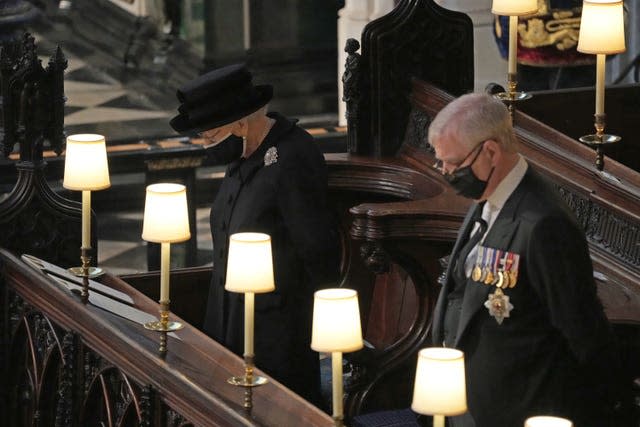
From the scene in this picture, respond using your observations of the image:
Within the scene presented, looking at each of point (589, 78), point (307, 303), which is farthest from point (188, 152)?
point (307, 303)

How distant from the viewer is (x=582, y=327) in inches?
159

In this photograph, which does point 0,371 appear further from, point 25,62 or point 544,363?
point 544,363

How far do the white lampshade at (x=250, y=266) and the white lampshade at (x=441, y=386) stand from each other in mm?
917

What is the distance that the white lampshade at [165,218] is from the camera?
16.3 feet

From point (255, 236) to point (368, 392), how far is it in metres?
1.81

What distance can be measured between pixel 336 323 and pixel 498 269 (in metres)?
0.45

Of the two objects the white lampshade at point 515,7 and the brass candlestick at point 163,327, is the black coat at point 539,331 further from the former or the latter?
the white lampshade at point 515,7

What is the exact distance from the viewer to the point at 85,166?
5.41 metres

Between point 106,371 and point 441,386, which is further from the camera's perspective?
point 106,371

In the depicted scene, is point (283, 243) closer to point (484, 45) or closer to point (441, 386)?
point (441, 386)

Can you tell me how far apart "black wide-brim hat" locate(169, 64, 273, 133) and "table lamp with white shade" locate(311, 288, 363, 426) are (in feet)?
4.67

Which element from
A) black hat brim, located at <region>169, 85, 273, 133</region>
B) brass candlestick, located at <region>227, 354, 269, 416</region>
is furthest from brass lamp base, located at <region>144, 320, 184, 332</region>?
black hat brim, located at <region>169, 85, 273, 133</region>

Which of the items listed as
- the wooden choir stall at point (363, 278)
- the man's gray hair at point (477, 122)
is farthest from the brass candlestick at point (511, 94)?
the man's gray hair at point (477, 122)

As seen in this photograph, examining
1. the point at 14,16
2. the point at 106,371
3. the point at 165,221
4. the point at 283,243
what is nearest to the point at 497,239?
the point at 165,221
